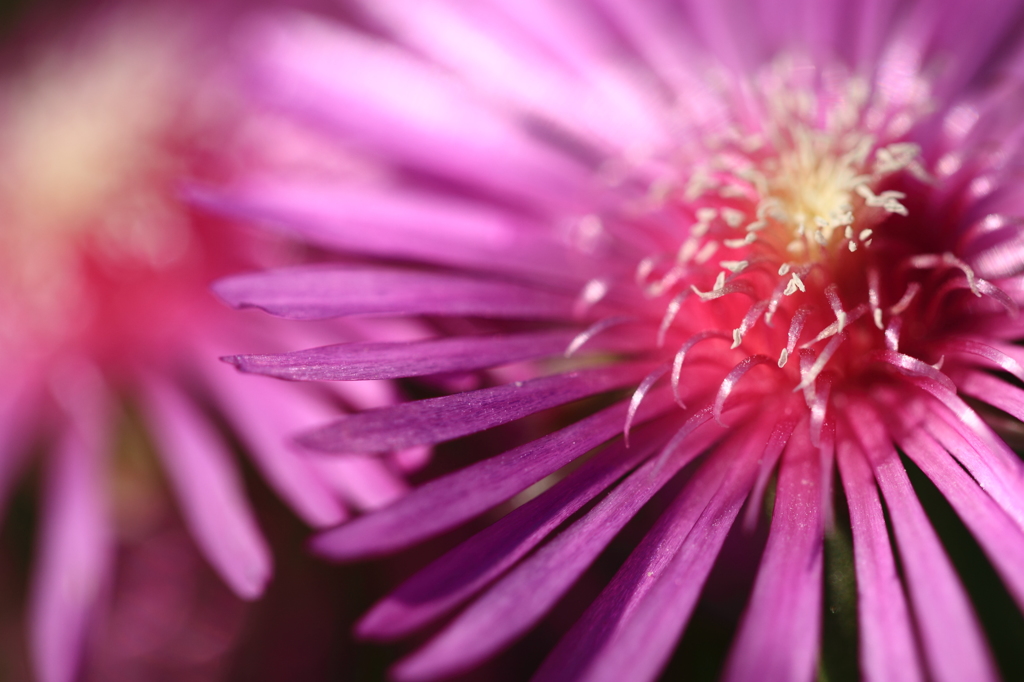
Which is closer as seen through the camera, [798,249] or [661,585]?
[661,585]

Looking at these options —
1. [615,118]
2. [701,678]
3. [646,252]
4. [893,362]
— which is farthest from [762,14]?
[701,678]

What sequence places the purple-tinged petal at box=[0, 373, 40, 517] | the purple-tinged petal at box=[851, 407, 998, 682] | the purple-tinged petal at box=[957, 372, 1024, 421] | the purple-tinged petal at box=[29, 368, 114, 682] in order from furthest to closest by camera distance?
the purple-tinged petal at box=[0, 373, 40, 517], the purple-tinged petal at box=[29, 368, 114, 682], the purple-tinged petal at box=[957, 372, 1024, 421], the purple-tinged petal at box=[851, 407, 998, 682]

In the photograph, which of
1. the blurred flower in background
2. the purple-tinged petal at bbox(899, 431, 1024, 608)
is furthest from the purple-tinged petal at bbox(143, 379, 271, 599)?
the purple-tinged petal at bbox(899, 431, 1024, 608)

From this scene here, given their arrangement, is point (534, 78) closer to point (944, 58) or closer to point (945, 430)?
point (944, 58)

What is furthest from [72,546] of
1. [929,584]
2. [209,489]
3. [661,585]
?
[929,584]

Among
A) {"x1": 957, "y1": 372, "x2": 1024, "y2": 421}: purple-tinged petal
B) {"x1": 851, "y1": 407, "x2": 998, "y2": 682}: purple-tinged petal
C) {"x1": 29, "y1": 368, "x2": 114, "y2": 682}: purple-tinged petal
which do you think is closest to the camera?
{"x1": 851, "y1": 407, "x2": 998, "y2": 682}: purple-tinged petal

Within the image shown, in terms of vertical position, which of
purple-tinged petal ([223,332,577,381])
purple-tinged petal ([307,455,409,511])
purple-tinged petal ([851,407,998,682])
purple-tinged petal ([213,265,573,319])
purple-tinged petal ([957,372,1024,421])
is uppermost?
purple-tinged petal ([213,265,573,319])

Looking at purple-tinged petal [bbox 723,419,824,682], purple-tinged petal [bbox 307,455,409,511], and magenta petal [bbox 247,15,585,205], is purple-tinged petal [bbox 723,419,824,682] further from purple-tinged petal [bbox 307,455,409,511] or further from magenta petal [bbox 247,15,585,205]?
magenta petal [bbox 247,15,585,205]

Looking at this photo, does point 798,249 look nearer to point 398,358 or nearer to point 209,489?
point 398,358
